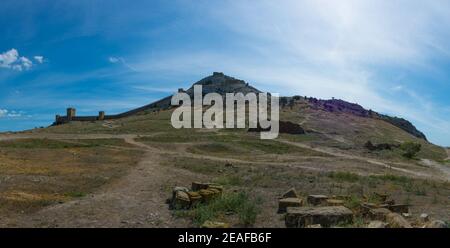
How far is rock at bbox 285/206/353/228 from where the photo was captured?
10883 mm

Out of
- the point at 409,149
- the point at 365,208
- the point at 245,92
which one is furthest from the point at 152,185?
the point at 245,92

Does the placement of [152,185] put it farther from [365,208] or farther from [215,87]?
[215,87]

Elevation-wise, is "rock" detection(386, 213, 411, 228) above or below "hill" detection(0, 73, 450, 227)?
above

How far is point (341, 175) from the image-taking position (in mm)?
25328

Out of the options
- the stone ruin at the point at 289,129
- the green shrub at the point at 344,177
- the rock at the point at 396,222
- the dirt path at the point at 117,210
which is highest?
the stone ruin at the point at 289,129

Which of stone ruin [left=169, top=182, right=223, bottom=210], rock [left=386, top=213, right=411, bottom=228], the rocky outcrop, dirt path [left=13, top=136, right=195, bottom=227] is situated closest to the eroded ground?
dirt path [left=13, top=136, right=195, bottom=227]

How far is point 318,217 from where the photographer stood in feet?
35.9

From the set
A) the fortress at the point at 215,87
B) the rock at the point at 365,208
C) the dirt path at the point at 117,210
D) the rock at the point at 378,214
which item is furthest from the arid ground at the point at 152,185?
the fortress at the point at 215,87

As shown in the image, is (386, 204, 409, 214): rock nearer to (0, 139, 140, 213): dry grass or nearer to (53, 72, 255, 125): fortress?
(0, 139, 140, 213): dry grass

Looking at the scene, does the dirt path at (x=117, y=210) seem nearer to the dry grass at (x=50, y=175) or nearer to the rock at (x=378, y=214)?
the dry grass at (x=50, y=175)

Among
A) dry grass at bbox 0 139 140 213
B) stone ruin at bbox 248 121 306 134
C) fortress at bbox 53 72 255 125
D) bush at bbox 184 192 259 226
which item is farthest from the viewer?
fortress at bbox 53 72 255 125

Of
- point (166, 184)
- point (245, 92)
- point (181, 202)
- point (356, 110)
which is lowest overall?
point (166, 184)

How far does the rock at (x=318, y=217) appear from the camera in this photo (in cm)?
1088
